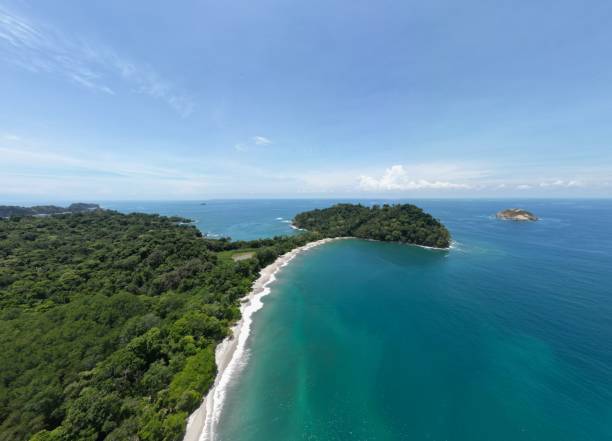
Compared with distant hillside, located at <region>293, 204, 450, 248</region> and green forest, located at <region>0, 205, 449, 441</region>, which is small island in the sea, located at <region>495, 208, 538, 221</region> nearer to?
distant hillside, located at <region>293, 204, 450, 248</region>

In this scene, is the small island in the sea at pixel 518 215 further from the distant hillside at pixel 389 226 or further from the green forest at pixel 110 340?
the green forest at pixel 110 340

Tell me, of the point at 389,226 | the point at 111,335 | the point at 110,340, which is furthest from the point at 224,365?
the point at 389,226

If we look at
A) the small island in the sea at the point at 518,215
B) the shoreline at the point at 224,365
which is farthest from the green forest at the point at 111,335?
the small island in the sea at the point at 518,215

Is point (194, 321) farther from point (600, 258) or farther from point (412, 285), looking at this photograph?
point (600, 258)

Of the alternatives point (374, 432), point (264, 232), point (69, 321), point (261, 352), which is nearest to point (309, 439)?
point (374, 432)

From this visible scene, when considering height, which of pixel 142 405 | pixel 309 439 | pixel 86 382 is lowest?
pixel 309 439
